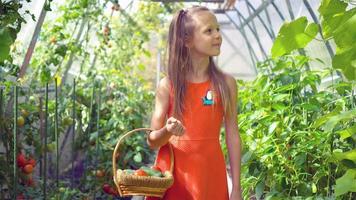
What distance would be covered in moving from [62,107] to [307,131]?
3.03 m

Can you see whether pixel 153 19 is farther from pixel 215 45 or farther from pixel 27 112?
pixel 215 45

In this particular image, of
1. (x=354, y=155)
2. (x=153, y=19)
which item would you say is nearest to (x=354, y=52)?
(x=354, y=155)

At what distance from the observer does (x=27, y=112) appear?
15.1 ft

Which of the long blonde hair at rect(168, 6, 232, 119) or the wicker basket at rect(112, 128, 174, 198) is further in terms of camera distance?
the long blonde hair at rect(168, 6, 232, 119)

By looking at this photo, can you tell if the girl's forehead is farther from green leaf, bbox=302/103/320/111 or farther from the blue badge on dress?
green leaf, bbox=302/103/320/111

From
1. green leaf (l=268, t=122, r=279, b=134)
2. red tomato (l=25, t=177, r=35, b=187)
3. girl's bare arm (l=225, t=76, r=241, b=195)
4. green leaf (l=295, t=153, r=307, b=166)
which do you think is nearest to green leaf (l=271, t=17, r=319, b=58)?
girl's bare arm (l=225, t=76, r=241, b=195)

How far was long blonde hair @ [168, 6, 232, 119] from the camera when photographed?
211 cm

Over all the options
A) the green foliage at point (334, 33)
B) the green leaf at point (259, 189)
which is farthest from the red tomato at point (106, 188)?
the green foliage at point (334, 33)

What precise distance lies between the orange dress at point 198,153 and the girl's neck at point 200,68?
0.04m

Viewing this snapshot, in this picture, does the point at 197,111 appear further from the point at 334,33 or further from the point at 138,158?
the point at 138,158

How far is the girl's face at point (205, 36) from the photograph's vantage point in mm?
2119

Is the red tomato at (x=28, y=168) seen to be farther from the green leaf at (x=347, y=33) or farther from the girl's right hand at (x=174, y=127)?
the green leaf at (x=347, y=33)

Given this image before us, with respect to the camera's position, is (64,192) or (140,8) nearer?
(64,192)

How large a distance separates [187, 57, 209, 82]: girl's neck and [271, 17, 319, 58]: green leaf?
458 mm
